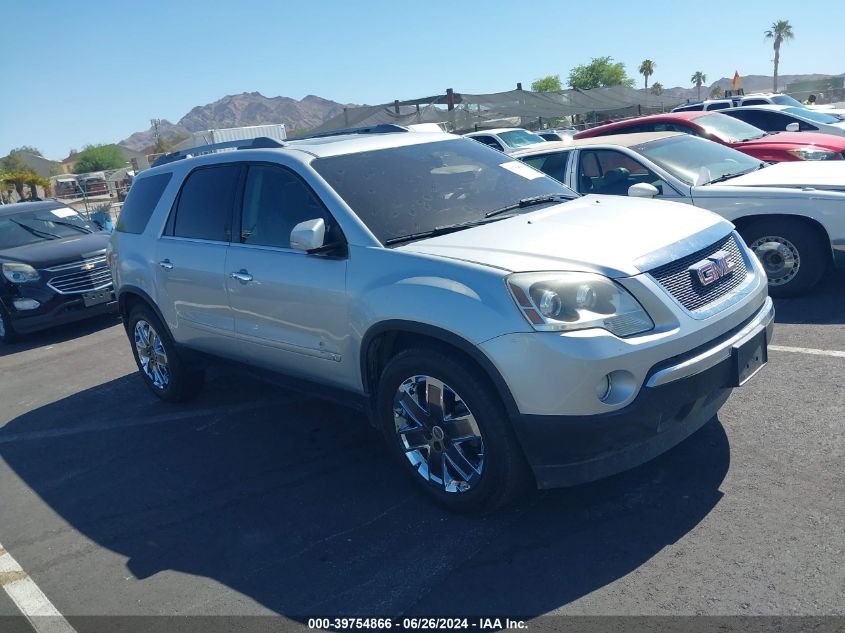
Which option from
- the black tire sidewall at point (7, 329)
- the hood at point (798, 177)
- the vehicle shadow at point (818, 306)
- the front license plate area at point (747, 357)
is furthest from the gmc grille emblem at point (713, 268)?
the black tire sidewall at point (7, 329)

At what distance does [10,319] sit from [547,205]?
7691 millimetres

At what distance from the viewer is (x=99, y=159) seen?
314 ft

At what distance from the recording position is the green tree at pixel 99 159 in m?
94.5

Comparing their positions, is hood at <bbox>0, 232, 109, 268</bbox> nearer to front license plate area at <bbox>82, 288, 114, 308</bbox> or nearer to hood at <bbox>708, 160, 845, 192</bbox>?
front license plate area at <bbox>82, 288, 114, 308</bbox>

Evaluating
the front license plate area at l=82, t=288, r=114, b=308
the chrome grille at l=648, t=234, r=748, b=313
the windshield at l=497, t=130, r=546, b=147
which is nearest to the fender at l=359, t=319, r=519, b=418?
the chrome grille at l=648, t=234, r=748, b=313

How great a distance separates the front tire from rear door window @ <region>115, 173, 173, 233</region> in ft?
9.81

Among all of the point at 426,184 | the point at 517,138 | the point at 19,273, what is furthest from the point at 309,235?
the point at 517,138

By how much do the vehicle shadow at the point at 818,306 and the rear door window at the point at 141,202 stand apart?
16.6 feet

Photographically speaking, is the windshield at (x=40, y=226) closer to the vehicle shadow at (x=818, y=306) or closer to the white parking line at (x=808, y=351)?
the vehicle shadow at (x=818, y=306)

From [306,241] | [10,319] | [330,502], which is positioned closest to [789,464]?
[330,502]

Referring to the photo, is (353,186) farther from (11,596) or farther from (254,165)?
(11,596)

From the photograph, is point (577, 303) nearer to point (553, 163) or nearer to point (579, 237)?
point (579, 237)

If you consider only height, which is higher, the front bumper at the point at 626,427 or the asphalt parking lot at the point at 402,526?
the front bumper at the point at 626,427

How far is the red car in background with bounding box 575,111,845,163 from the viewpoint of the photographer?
30.8 feet
